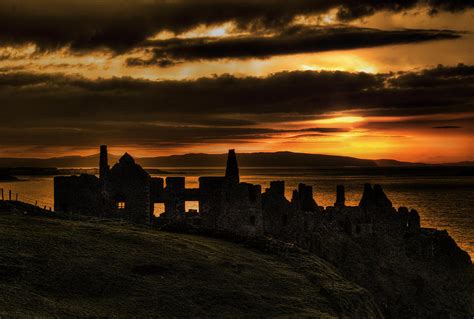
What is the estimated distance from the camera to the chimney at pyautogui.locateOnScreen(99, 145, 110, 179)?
52.9 meters

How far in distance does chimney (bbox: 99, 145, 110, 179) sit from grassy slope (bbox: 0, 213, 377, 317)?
19187 millimetres

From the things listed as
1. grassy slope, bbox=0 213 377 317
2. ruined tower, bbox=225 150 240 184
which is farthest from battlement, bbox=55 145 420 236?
grassy slope, bbox=0 213 377 317

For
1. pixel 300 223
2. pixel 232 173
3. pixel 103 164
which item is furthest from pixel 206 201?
pixel 103 164

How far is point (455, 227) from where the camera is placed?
113m

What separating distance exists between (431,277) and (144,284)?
118 ft

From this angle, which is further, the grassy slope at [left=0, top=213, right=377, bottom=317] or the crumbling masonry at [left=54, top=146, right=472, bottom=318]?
the crumbling masonry at [left=54, top=146, right=472, bottom=318]

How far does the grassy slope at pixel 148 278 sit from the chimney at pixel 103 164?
62.9ft

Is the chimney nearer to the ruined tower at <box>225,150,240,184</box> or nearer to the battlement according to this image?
the battlement

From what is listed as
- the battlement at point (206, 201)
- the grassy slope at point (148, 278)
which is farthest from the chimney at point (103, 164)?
the grassy slope at point (148, 278)

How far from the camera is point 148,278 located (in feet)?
81.6

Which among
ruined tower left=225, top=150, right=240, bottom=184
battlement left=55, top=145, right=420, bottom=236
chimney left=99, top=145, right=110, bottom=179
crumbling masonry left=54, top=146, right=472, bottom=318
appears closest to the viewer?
crumbling masonry left=54, top=146, right=472, bottom=318

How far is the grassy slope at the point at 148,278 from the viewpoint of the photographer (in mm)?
21625

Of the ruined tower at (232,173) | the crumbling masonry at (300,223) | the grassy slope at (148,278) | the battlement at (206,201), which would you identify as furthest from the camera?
the ruined tower at (232,173)

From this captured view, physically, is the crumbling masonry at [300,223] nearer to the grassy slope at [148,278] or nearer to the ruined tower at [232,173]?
the ruined tower at [232,173]
